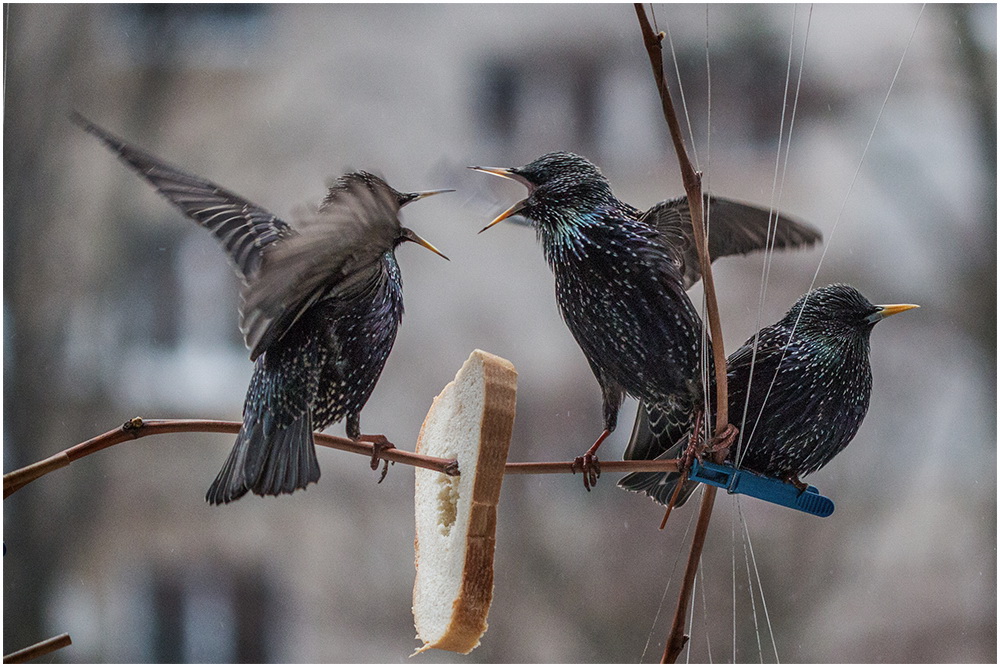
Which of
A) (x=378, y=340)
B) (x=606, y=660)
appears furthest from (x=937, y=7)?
(x=606, y=660)

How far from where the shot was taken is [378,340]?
0.92m

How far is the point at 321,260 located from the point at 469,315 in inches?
17.8

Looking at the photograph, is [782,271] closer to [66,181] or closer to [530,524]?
[530,524]

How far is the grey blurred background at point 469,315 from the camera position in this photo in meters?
1.23

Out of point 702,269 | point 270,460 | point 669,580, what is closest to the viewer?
point 702,269

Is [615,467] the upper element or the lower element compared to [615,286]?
lower

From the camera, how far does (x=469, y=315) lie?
1252 millimetres

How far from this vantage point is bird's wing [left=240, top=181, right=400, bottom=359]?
802 millimetres

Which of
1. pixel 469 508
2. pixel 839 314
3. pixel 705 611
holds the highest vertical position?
pixel 839 314

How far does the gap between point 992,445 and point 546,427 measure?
0.58 meters

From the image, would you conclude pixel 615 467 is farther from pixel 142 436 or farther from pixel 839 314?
pixel 142 436

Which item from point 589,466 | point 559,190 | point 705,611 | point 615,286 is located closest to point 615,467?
point 589,466

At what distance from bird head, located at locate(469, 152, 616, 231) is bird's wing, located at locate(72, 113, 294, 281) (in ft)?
0.74

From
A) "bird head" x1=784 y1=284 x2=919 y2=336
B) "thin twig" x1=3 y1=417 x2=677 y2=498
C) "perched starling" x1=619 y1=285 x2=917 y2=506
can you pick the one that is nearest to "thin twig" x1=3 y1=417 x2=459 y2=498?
"thin twig" x1=3 y1=417 x2=677 y2=498
